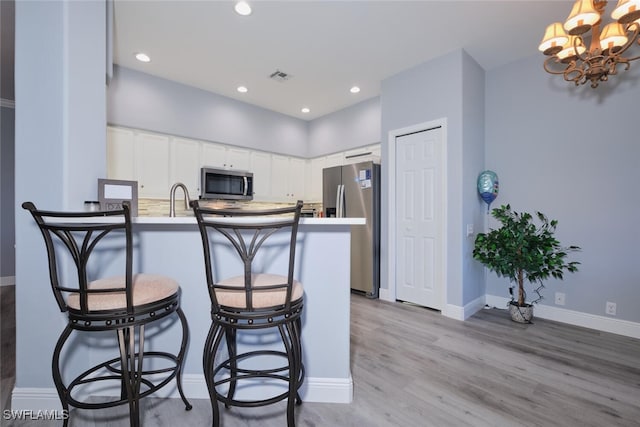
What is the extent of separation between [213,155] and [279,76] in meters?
1.55

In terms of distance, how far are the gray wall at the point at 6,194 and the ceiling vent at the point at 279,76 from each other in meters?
4.21

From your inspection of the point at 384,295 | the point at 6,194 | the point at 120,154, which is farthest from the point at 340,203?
the point at 6,194

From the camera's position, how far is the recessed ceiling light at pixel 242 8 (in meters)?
2.45

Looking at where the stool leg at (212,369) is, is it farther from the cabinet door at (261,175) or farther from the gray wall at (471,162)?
the cabinet door at (261,175)

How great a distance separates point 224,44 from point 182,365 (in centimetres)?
305

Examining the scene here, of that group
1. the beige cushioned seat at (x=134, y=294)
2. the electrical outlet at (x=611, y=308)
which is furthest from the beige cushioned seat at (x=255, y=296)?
the electrical outlet at (x=611, y=308)

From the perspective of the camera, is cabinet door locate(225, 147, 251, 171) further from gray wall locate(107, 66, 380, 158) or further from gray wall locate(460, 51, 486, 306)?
gray wall locate(460, 51, 486, 306)

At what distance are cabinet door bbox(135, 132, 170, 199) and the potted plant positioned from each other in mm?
3980

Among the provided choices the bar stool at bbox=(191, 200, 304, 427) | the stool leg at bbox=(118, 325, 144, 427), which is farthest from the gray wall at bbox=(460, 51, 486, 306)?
the stool leg at bbox=(118, 325, 144, 427)

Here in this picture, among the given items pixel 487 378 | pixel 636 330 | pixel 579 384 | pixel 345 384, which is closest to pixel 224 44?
pixel 345 384

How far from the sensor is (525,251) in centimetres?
282

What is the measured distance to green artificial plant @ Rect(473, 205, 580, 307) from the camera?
2.78m

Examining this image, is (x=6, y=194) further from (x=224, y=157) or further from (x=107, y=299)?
(x=107, y=299)

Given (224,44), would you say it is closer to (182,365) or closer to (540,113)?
(182,365)
